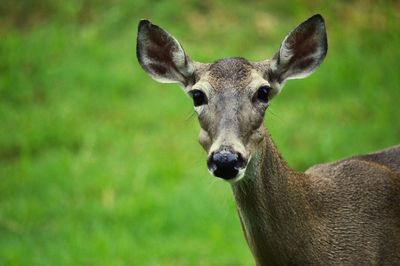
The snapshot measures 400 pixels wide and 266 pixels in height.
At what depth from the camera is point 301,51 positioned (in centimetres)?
549

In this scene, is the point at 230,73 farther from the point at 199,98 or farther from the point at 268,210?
the point at 268,210

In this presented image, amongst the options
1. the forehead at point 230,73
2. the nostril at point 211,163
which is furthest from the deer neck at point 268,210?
the nostril at point 211,163

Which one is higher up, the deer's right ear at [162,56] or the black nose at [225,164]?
the deer's right ear at [162,56]

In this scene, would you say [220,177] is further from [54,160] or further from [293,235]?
[54,160]

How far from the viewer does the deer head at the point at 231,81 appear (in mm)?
4723

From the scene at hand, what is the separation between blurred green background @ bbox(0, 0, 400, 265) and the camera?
347 inches

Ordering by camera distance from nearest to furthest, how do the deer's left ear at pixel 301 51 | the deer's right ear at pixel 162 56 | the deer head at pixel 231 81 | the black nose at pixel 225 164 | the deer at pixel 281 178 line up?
the black nose at pixel 225 164
the deer head at pixel 231 81
the deer at pixel 281 178
the deer's left ear at pixel 301 51
the deer's right ear at pixel 162 56

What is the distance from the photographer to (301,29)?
543 cm

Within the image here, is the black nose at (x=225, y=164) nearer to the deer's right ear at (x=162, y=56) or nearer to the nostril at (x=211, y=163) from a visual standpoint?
the nostril at (x=211, y=163)

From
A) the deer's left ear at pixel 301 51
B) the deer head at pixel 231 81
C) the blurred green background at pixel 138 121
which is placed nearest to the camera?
the deer head at pixel 231 81

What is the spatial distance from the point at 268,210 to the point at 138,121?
19.7 feet

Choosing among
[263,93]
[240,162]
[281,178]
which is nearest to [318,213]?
[281,178]

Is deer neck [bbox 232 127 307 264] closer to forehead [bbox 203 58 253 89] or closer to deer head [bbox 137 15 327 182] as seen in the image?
deer head [bbox 137 15 327 182]

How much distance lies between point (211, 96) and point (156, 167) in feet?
16.1
